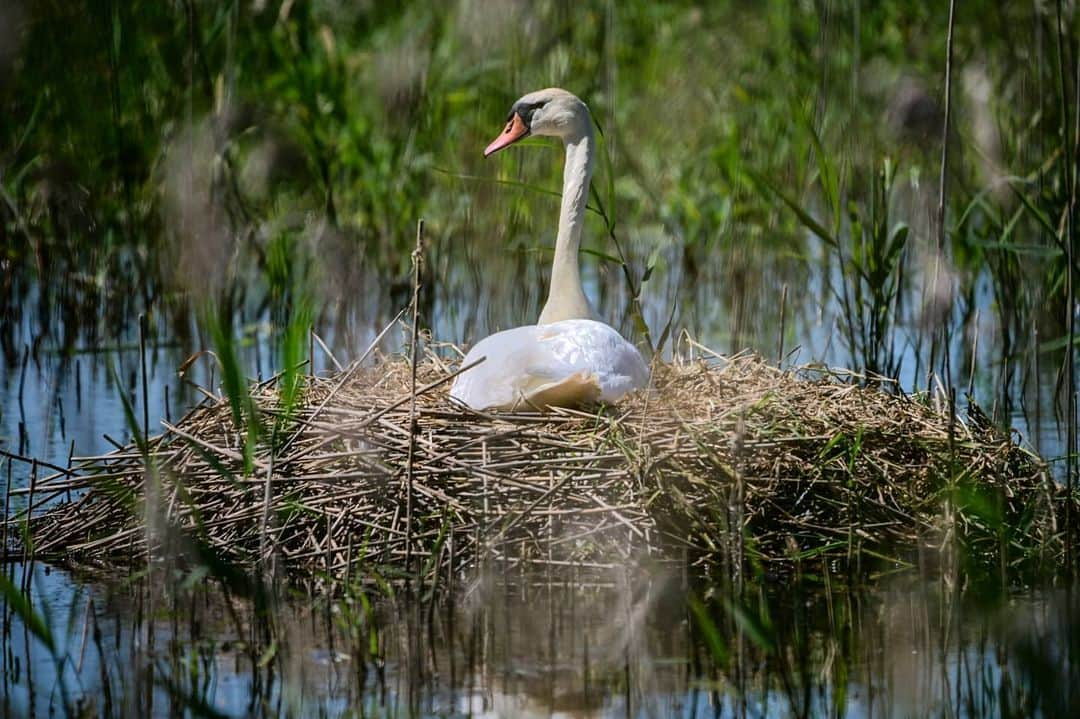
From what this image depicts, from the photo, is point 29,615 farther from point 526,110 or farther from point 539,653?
point 526,110

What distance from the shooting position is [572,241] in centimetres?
593

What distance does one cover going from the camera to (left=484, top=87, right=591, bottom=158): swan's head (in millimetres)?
6016

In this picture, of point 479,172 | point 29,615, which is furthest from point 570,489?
point 479,172

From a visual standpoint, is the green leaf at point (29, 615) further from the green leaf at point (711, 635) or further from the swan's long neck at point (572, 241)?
the swan's long neck at point (572, 241)

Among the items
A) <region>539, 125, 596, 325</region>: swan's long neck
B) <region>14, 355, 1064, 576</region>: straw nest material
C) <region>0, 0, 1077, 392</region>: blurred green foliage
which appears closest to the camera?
<region>14, 355, 1064, 576</region>: straw nest material

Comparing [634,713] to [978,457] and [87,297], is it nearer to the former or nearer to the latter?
[978,457]

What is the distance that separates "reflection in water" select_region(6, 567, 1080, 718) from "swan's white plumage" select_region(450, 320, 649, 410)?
2.15 ft

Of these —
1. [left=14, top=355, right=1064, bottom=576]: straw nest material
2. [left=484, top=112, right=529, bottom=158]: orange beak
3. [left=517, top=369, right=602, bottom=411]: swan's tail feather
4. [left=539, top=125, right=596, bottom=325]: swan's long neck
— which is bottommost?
[left=14, top=355, right=1064, bottom=576]: straw nest material

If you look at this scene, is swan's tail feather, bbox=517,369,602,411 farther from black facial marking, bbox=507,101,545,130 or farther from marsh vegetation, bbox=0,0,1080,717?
black facial marking, bbox=507,101,545,130

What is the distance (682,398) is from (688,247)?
4.12 m

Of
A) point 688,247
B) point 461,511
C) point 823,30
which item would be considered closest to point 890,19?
point 688,247

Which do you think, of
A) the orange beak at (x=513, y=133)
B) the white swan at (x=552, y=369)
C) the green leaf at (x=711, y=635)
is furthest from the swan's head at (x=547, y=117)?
the green leaf at (x=711, y=635)

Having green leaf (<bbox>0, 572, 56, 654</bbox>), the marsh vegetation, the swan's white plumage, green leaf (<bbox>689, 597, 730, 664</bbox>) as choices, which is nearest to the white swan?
the swan's white plumage

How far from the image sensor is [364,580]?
180 inches
